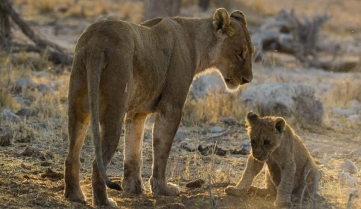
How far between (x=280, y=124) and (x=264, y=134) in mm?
173

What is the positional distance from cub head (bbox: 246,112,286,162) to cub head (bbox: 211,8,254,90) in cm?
100

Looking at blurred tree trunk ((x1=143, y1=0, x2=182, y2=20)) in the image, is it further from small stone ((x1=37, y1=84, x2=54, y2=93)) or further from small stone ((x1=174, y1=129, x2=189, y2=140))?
small stone ((x1=174, y1=129, x2=189, y2=140))

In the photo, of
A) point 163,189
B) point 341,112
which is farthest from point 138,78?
point 341,112

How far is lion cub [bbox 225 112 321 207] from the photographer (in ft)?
21.9

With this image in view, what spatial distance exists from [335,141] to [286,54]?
871cm

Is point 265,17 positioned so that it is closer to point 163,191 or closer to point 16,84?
point 16,84

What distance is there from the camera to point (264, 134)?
6.69 m

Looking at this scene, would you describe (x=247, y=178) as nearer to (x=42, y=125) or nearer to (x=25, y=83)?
(x=42, y=125)

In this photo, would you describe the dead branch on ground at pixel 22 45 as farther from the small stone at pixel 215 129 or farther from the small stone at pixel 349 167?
the small stone at pixel 349 167

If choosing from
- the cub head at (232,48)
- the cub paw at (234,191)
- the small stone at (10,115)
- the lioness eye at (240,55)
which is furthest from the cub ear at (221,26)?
the small stone at (10,115)

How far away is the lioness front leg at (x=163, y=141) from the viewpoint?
6868 mm

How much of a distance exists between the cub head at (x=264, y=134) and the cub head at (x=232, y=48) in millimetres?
999

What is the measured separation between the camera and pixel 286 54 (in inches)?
749

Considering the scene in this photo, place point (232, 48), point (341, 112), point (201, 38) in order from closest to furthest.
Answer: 1. point (201, 38)
2. point (232, 48)
3. point (341, 112)
